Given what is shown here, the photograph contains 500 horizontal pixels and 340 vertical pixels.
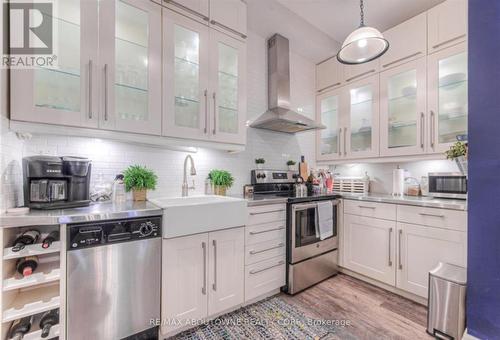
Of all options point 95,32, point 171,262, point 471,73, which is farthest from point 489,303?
point 95,32

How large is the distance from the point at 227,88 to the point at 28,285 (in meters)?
1.96

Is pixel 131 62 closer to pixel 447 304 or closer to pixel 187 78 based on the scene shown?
pixel 187 78

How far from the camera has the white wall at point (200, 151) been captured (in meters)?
1.29

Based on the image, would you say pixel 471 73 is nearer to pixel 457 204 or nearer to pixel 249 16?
pixel 457 204

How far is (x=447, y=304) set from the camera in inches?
56.1

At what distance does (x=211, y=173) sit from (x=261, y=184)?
67 centimetres

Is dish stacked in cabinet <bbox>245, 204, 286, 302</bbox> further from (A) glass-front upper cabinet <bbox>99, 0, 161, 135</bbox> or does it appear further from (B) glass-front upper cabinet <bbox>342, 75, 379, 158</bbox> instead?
(B) glass-front upper cabinet <bbox>342, 75, 379, 158</bbox>

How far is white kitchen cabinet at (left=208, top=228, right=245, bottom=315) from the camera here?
166 cm

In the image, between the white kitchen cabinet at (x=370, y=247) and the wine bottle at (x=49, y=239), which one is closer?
the wine bottle at (x=49, y=239)

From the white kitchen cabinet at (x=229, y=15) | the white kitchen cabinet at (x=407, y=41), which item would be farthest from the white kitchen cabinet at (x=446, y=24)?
the white kitchen cabinet at (x=229, y=15)

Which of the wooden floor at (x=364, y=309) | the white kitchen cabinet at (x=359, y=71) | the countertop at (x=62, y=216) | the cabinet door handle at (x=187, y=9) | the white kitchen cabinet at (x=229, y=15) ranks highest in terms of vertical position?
the white kitchen cabinet at (x=229, y=15)

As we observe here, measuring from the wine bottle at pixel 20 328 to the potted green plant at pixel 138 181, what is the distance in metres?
0.89

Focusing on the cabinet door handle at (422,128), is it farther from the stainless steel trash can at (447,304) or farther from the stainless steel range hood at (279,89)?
the stainless steel trash can at (447,304)

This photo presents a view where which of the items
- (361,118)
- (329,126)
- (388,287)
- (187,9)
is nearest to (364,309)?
(388,287)
